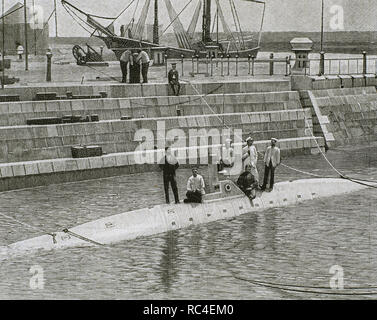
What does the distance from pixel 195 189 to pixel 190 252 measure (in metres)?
2.73

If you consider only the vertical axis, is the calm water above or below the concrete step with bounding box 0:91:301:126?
below

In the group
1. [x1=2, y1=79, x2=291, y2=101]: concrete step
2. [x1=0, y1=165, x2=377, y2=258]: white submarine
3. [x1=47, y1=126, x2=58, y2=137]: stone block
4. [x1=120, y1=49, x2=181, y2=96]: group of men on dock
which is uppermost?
[x1=120, y1=49, x2=181, y2=96]: group of men on dock

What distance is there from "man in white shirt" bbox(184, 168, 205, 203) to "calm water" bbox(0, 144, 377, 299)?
0.84 meters

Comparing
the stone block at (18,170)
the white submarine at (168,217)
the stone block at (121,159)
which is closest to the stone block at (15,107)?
the stone block at (18,170)

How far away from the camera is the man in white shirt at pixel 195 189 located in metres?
26.0

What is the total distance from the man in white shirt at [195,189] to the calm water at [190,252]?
33.0 inches

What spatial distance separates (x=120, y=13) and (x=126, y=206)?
2641 cm

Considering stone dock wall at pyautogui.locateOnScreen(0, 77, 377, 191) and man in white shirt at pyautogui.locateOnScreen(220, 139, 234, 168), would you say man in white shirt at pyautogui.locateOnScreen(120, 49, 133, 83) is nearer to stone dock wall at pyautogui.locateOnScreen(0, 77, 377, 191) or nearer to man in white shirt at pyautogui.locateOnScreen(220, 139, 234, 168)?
stone dock wall at pyautogui.locateOnScreen(0, 77, 377, 191)

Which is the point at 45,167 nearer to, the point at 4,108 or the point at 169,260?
the point at 4,108

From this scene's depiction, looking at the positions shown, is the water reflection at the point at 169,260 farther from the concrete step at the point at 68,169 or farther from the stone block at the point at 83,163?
the stone block at the point at 83,163

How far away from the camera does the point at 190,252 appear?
24047 mm

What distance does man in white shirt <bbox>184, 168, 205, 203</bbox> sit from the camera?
26031 millimetres

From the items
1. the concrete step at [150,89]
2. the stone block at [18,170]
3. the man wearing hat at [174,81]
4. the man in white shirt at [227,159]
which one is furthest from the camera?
the man wearing hat at [174,81]

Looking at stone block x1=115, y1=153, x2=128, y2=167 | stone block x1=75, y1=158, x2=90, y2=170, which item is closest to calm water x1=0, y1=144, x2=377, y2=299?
stone block x1=75, y1=158, x2=90, y2=170
